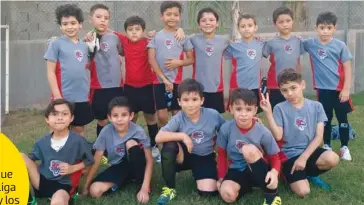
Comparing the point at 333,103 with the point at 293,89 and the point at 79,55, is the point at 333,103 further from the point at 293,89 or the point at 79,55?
the point at 79,55

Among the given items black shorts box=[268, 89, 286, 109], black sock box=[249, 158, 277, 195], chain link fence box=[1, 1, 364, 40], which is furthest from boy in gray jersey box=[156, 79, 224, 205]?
chain link fence box=[1, 1, 364, 40]

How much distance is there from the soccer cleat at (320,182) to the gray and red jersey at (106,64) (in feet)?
6.93

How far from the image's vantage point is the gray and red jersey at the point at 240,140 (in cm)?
394

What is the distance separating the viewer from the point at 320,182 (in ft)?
14.0

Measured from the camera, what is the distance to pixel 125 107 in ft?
13.9

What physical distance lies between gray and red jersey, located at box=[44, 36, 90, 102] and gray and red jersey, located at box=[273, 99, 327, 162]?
1.80 meters

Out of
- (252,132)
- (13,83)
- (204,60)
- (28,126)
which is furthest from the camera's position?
(13,83)

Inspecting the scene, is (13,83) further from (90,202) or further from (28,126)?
(90,202)

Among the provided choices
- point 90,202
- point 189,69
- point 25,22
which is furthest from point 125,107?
point 25,22

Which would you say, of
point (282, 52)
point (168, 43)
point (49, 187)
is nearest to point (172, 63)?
point (168, 43)

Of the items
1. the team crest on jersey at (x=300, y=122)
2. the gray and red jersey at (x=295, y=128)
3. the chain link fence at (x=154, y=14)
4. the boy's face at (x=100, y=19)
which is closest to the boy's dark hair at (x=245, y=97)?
the gray and red jersey at (x=295, y=128)

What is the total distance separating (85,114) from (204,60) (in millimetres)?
1295

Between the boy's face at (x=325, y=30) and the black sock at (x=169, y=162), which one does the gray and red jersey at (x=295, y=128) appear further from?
the boy's face at (x=325, y=30)

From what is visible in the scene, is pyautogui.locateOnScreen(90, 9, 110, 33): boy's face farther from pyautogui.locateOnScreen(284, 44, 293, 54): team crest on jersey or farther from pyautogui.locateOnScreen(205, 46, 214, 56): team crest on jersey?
pyautogui.locateOnScreen(284, 44, 293, 54): team crest on jersey
